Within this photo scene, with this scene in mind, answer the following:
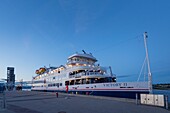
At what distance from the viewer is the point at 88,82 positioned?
31.3 meters

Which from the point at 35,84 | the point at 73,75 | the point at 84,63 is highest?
the point at 84,63

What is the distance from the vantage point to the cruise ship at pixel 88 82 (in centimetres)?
2225

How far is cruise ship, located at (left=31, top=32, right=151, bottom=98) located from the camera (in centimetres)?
2225

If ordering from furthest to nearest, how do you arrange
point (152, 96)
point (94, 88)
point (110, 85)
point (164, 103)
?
point (94, 88)
point (110, 85)
point (152, 96)
point (164, 103)

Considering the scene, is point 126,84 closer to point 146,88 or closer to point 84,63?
point 146,88

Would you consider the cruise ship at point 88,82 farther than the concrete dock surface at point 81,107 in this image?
Yes

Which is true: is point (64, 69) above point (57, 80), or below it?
above

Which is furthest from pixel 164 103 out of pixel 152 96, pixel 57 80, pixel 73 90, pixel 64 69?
pixel 57 80

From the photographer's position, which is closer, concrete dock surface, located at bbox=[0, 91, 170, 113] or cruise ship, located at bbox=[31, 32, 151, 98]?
concrete dock surface, located at bbox=[0, 91, 170, 113]

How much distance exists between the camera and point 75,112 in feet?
37.7

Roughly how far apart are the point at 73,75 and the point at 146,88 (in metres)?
18.3

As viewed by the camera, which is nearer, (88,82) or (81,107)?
(81,107)

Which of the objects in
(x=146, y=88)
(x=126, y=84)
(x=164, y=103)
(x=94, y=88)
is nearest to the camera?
(x=164, y=103)

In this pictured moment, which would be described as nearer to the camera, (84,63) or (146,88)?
(146,88)
